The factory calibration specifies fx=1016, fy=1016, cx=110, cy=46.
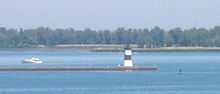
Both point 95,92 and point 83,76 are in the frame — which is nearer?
point 95,92

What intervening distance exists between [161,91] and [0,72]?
114ft

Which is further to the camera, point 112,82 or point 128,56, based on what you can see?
point 128,56

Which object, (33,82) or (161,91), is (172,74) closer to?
(33,82)

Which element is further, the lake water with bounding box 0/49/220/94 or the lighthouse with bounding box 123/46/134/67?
the lighthouse with bounding box 123/46/134/67

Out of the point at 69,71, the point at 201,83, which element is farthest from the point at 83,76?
the point at 201,83

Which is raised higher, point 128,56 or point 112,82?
point 128,56

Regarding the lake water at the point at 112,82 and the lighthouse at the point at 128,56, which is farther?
the lighthouse at the point at 128,56

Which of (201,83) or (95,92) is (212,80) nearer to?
(201,83)

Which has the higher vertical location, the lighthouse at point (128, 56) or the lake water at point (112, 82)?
the lighthouse at point (128, 56)

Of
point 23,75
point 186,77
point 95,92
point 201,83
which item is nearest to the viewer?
point 95,92

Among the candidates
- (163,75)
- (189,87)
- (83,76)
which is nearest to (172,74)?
(163,75)

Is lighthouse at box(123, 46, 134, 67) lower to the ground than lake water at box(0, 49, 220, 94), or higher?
higher

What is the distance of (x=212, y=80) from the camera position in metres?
84.4

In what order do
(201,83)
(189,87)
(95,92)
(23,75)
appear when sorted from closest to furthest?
(95,92)
(189,87)
(201,83)
(23,75)
